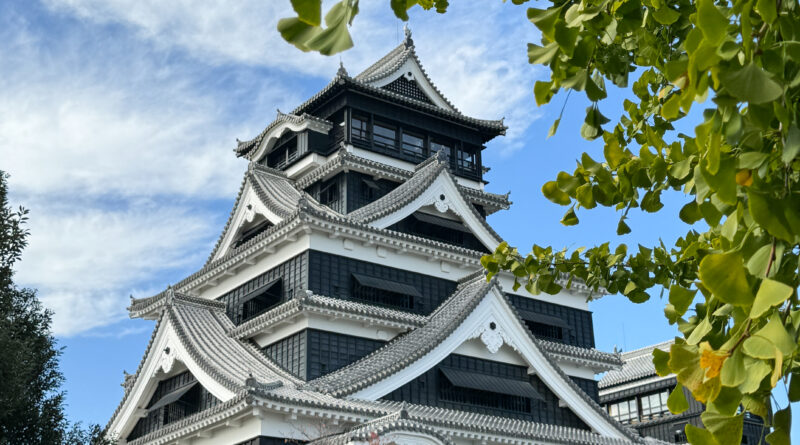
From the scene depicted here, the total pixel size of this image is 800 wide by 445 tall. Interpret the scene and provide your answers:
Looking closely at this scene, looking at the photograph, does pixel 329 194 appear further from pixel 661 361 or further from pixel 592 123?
pixel 661 361

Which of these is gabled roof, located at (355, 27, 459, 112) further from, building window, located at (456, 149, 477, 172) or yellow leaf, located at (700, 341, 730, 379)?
yellow leaf, located at (700, 341, 730, 379)

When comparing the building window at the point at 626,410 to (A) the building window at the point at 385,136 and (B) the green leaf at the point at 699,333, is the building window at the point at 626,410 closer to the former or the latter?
(A) the building window at the point at 385,136

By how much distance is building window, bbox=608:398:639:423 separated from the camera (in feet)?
121

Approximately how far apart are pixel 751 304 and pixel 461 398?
19.5 m

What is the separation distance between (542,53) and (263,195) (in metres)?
22.3

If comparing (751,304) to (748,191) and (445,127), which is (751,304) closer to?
(748,191)

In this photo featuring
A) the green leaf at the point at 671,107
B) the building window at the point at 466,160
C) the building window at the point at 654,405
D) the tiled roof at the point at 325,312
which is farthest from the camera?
the building window at the point at 654,405

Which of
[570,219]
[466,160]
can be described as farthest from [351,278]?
[570,219]

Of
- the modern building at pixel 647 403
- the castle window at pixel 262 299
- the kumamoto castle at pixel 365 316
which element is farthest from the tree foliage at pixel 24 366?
the modern building at pixel 647 403

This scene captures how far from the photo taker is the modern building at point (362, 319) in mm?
19391

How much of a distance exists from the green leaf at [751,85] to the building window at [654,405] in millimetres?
35495

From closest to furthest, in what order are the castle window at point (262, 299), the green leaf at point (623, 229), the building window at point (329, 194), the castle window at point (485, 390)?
the green leaf at point (623, 229) → the castle window at point (485, 390) → the castle window at point (262, 299) → the building window at point (329, 194)

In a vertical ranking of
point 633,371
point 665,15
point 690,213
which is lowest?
point 690,213

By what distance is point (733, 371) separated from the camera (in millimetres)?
2490
